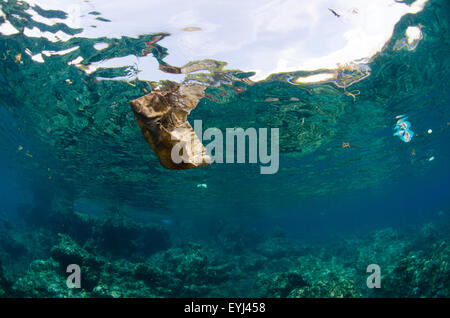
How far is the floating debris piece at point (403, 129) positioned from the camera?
656 inches

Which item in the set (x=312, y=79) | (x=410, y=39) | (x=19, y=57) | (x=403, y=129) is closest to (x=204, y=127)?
(x=312, y=79)

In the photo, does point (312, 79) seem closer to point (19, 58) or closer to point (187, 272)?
point (19, 58)

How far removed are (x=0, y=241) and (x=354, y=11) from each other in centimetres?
3368

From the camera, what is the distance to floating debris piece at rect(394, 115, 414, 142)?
16.7m

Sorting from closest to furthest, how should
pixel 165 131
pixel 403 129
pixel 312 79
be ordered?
pixel 165 131 < pixel 312 79 < pixel 403 129

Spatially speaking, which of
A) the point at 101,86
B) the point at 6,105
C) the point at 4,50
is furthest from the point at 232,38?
the point at 6,105

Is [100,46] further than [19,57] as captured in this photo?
No

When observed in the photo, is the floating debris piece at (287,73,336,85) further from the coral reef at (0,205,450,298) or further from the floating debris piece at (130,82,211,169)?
the coral reef at (0,205,450,298)

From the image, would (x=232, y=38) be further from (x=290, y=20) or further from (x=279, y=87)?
(x=279, y=87)

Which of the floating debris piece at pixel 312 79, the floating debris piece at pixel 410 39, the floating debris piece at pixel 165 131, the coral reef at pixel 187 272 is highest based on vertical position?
the floating debris piece at pixel 410 39

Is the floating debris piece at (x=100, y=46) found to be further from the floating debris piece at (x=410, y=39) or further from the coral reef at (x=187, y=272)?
the floating debris piece at (x=410, y=39)

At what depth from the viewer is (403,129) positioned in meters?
18.6

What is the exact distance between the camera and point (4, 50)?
27.9ft

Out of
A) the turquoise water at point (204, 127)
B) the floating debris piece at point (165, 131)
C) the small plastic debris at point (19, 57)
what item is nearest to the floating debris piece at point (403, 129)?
the turquoise water at point (204, 127)
